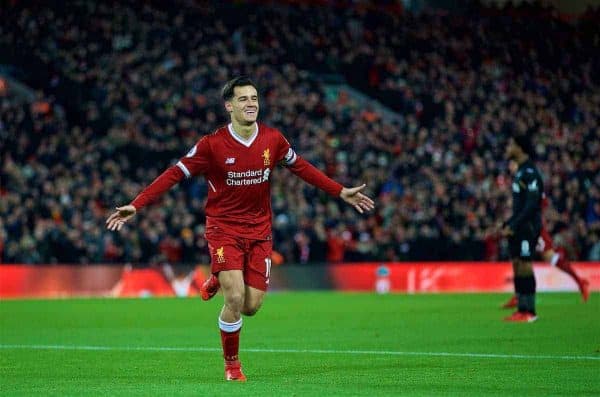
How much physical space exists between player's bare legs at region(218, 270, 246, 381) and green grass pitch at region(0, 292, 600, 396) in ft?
0.55

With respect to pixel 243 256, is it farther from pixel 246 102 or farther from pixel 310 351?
pixel 310 351

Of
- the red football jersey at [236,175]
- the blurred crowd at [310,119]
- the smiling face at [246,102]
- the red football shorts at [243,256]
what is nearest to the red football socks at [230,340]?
the red football shorts at [243,256]

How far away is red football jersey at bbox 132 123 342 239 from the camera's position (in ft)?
34.7

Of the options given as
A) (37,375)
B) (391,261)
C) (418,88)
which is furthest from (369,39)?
(37,375)

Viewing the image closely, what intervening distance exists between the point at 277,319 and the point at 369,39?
79.0 ft

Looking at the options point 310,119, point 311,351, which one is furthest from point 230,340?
point 310,119

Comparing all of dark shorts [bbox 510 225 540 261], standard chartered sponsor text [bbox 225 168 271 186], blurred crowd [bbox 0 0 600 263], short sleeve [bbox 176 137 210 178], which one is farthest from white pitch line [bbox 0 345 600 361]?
blurred crowd [bbox 0 0 600 263]

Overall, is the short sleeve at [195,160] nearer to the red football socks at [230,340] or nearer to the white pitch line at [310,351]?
the red football socks at [230,340]

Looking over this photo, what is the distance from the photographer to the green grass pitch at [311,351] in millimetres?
9821

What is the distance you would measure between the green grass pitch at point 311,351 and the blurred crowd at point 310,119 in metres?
7.16

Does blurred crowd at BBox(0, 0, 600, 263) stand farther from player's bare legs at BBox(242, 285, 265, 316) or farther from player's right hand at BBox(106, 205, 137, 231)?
player's right hand at BBox(106, 205, 137, 231)

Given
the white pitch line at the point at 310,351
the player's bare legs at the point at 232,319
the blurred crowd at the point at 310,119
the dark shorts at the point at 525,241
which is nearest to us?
the player's bare legs at the point at 232,319

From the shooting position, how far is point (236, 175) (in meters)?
10.6

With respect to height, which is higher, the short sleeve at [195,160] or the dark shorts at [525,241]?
the short sleeve at [195,160]
